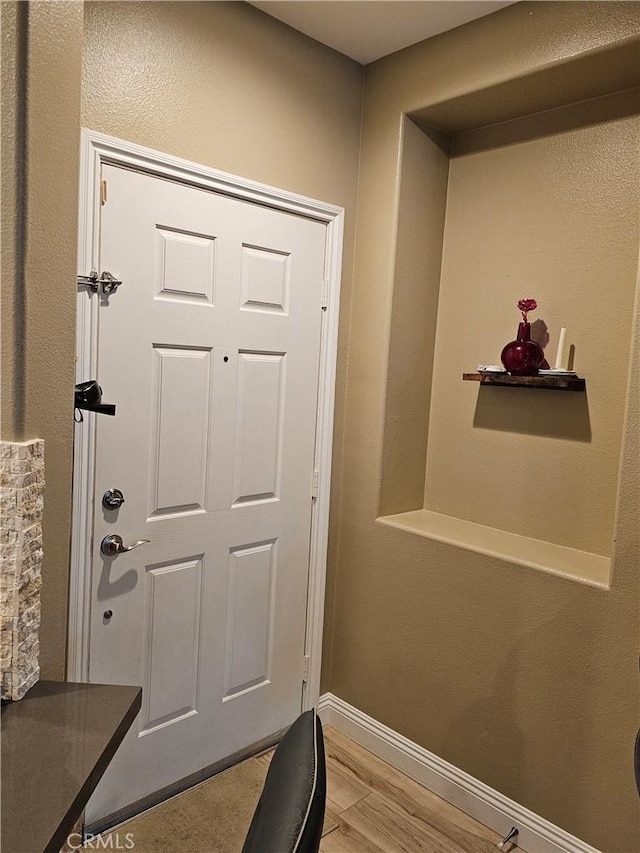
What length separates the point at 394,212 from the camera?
252cm

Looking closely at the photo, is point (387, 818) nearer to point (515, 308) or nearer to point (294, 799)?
point (294, 799)

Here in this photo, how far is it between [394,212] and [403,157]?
21cm

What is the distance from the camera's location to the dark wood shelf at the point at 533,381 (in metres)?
2.22

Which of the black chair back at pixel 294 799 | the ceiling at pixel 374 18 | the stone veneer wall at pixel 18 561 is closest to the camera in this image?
the black chair back at pixel 294 799

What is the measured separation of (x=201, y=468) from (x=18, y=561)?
0.95 meters

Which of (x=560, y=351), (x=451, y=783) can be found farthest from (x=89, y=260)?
(x=451, y=783)

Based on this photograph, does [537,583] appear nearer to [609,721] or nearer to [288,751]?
[609,721]

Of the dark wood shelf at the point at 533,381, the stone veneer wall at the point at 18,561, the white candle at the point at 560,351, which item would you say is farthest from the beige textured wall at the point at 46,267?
the white candle at the point at 560,351

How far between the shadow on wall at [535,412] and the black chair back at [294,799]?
167 cm

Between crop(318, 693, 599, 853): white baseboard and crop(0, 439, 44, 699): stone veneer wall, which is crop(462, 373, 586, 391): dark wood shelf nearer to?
crop(318, 693, 599, 853): white baseboard

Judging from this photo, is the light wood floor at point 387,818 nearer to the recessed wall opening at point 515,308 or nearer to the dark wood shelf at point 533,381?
the recessed wall opening at point 515,308

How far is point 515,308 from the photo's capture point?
2496mm

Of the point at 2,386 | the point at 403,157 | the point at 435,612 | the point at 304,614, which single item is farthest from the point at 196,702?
the point at 403,157

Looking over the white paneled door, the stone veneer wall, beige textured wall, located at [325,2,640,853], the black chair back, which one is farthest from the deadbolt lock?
the black chair back
